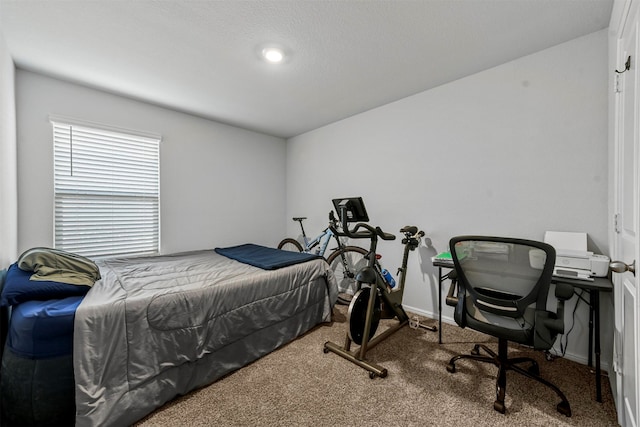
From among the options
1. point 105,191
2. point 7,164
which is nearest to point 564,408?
point 7,164

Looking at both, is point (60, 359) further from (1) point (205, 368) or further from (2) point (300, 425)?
(2) point (300, 425)

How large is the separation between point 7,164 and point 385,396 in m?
3.19

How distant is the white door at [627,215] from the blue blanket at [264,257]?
2229 mm

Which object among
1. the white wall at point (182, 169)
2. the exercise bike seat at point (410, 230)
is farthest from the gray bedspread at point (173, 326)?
the exercise bike seat at point (410, 230)

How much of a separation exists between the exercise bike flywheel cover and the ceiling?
2.00 meters

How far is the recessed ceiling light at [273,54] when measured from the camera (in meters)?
2.04

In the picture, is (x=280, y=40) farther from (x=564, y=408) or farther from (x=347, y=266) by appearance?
(x=564, y=408)

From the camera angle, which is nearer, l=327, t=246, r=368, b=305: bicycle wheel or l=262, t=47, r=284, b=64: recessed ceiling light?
l=262, t=47, r=284, b=64: recessed ceiling light

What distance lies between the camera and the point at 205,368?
1.82 meters

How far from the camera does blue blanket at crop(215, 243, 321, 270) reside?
8.38 ft

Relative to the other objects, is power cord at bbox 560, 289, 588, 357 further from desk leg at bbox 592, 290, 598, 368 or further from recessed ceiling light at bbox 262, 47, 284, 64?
recessed ceiling light at bbox 262, 47, 284, 64

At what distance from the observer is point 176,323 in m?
1.71

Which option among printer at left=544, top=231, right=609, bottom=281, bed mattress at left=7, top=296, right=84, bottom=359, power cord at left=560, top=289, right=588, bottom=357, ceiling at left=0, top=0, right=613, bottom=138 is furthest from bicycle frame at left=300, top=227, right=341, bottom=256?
bed mattress at left=7, top=296, right=84, bottom=359

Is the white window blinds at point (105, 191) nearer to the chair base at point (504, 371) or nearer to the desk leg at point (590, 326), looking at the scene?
the chair base at point (504, 371)
